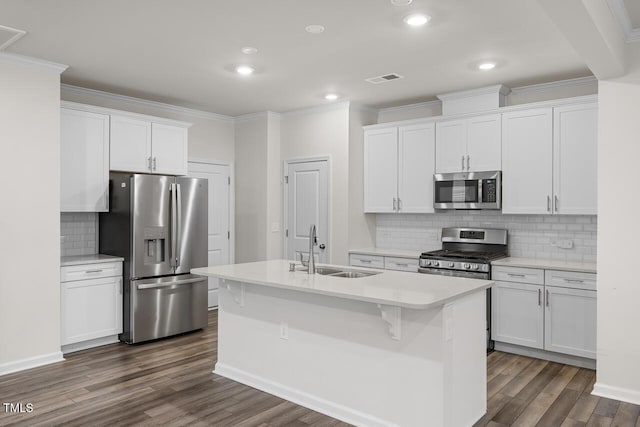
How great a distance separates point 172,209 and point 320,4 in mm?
2935

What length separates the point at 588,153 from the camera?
436 centimetres

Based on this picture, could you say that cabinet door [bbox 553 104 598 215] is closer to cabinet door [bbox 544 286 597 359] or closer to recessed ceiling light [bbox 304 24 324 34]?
cabinet door [bbox 544 286 597 359]

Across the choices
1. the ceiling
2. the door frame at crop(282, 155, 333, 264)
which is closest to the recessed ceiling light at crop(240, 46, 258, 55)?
the ceiling

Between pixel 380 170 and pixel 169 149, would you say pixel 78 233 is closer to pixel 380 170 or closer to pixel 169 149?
pixel 169 149

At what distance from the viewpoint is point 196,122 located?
640cm

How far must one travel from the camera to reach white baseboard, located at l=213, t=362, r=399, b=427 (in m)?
3.04

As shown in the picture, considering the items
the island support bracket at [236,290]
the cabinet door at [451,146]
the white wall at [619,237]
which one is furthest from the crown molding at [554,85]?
the island support bracket at [236,290]

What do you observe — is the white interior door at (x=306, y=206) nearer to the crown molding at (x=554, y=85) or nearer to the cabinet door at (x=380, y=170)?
the cabinet door at (x=380, y=170)

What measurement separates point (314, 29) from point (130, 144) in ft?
8.98

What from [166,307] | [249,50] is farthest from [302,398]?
[249,50]

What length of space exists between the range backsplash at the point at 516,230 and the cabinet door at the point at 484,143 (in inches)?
23.1

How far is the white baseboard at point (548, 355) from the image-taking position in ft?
13.8

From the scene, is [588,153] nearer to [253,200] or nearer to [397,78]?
[397,78]

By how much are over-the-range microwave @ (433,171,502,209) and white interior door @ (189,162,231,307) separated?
3005mm
